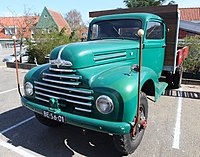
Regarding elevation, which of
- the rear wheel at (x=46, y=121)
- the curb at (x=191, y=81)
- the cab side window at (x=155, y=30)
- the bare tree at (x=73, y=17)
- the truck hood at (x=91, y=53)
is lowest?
the rear wheel at (x=46, y=121)

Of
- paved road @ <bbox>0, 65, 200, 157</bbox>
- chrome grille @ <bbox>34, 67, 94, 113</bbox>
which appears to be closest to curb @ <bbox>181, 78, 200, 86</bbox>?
paved road @ <bbox>0, 65, 200, 157</bbox>

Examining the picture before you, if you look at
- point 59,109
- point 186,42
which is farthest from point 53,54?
point 186,42

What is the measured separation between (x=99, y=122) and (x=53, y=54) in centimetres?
123

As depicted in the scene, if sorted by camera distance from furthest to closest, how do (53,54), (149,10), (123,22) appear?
(149,10) < (123,22) < (53,54)

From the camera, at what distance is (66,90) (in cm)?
249

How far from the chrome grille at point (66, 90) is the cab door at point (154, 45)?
1.69 m

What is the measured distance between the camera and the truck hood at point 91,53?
248cm

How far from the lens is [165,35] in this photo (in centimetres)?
446

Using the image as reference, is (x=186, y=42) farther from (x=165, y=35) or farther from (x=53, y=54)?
(x=53, y=54)

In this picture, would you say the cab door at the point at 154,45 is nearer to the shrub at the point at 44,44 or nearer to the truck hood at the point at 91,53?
the truck hood at the point at 91,53

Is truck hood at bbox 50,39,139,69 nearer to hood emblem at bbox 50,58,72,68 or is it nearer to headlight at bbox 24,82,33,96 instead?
hood emblem at bbox 50,58,72,68

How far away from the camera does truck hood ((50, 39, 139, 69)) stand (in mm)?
2482

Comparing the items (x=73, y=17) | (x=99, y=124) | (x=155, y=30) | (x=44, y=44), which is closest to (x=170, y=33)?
(x=155, y=30)

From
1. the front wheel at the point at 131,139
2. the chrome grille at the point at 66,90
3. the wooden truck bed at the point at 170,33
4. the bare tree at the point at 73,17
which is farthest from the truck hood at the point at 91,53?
the bare tree at the point at 73,17
